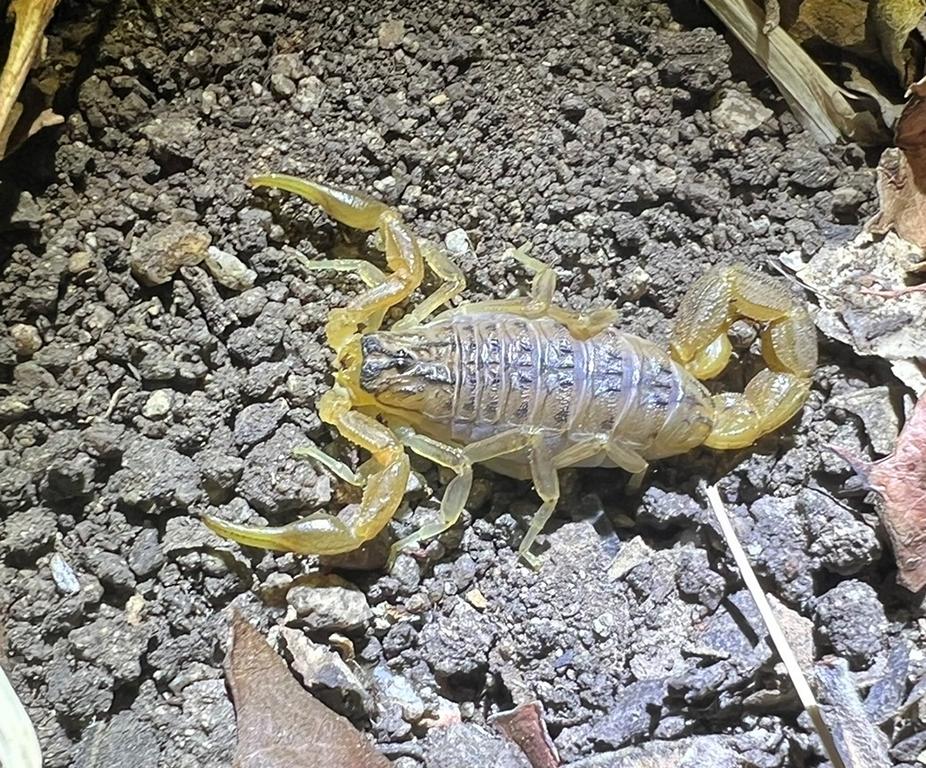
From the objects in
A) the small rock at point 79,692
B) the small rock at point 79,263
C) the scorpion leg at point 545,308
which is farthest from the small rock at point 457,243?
the small rock at point 79,692

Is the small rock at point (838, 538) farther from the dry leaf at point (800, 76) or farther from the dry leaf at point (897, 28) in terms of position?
the dry leaf at point (897, 28)

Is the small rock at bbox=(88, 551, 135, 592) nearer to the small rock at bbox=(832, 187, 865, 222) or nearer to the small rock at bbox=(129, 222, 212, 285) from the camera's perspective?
the small rock at bbox=(129, 222, 212, 285)

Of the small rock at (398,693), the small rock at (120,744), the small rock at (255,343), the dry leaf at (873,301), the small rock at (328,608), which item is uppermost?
the dry leaf at (873,301)

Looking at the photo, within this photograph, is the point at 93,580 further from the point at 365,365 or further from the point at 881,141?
the point at 881,141

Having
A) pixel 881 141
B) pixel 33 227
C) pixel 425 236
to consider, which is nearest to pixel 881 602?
pixel 881 141

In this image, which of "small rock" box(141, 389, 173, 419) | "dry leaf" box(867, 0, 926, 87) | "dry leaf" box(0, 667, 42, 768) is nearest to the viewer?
"dry leaf" box(0, 667, 42, 768)

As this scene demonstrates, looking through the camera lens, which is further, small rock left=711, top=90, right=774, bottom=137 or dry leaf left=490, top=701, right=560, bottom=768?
small rock left=711, top=90, right=774, bottom=137

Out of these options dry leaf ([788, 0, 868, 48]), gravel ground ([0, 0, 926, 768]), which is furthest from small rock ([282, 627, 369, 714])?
dry leaf ([788, 0, 868, 48])

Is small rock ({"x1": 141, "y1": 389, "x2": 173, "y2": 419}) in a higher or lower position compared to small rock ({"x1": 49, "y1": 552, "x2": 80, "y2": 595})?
higher
